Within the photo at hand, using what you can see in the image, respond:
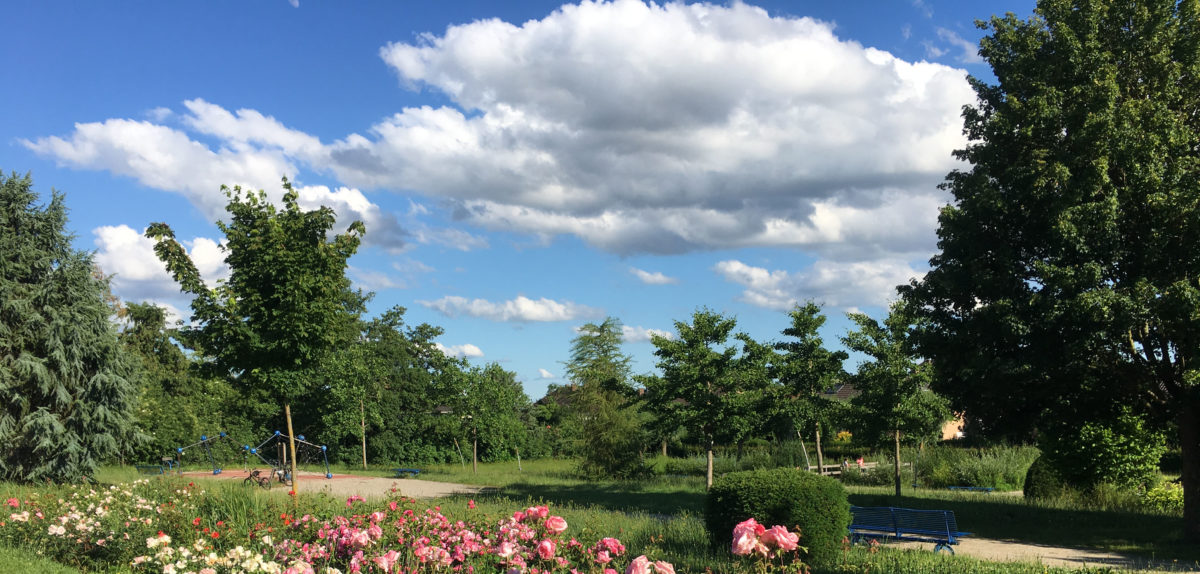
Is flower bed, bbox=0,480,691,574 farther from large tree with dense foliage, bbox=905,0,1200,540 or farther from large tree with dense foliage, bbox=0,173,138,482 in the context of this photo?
large tree with dense foliage, bbox=905,0,1200,540

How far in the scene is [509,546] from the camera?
5.52 metres

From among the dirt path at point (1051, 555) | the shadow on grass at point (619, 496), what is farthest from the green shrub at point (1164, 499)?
the shadow on grass at point (619, 496)

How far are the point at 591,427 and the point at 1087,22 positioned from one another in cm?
1965

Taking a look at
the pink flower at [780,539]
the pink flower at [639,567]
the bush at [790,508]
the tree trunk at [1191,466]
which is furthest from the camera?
the tree trunk at [1191,466]

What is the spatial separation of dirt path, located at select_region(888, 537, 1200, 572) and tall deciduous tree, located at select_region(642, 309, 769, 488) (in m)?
7.33

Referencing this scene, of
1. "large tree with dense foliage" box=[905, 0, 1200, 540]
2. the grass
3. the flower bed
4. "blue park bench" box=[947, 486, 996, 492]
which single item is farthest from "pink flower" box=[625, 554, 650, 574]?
"blue park bench" box=[947, 486, 996, 492]

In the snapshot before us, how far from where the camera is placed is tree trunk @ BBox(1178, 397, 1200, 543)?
13055 mm

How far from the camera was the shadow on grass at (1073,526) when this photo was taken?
12.8 m

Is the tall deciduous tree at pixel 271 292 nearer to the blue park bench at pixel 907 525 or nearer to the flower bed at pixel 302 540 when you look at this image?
the flower bed at pixel 302 540

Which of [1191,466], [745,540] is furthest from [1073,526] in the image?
[745,540]

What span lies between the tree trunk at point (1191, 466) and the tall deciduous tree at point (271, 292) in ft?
50.4

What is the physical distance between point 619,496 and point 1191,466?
12195mm

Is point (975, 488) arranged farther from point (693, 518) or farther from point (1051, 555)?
point (693, 518)

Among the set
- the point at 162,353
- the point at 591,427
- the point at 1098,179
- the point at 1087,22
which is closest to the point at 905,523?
the point at 1098,179
